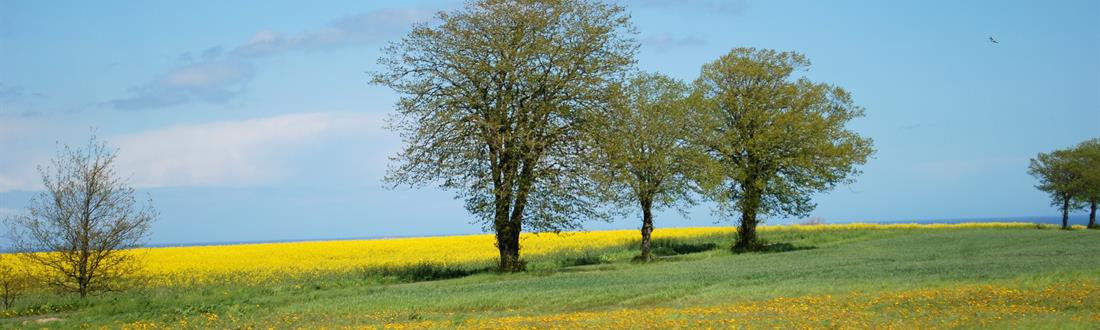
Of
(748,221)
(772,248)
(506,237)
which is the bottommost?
(772,248)

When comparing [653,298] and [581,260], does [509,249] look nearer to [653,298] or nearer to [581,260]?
[581,260]

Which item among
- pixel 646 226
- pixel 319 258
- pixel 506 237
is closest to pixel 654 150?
pixel 646 226

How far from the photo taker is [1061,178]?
87438mm

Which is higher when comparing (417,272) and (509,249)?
(509,249)

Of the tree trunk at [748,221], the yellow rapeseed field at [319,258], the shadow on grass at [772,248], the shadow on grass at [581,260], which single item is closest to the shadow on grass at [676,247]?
the tree trunk at [748,221]

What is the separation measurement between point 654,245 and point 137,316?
36543 mm

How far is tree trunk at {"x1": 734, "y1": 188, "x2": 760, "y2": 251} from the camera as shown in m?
52.9

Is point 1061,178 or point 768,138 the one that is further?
point 1061,178

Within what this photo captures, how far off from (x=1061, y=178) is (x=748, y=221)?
50.7m

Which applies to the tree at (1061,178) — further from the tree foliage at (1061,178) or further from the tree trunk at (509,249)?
the tree trunk at (509,249)

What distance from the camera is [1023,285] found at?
958 inches

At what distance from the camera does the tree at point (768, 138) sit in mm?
52875

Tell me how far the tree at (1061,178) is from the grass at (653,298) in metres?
51.6

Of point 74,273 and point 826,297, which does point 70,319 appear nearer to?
point 74,273
